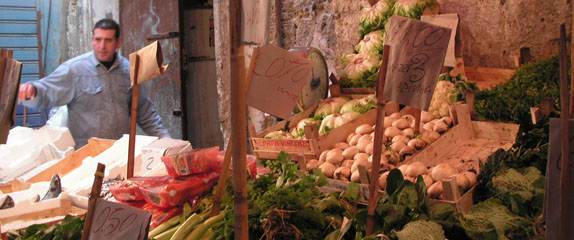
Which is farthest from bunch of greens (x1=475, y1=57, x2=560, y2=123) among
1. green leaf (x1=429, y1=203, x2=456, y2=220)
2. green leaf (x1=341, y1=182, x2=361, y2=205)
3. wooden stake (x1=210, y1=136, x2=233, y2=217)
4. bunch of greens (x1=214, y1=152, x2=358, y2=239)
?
wooden stake (x1=210, y1=136, x2=233, y2=217)

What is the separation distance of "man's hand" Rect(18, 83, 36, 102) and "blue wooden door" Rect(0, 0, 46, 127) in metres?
3.62

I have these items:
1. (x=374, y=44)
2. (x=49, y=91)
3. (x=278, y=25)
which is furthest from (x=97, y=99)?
(x=374, y=44)

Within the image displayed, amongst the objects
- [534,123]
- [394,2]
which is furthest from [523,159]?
[394,2]

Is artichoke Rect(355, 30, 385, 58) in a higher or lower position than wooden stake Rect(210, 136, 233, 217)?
higher

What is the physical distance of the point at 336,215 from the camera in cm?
214

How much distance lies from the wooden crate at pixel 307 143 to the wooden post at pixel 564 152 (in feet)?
6.96

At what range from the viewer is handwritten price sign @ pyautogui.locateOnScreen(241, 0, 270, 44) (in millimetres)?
1601

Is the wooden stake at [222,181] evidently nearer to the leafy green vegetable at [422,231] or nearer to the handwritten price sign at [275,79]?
the handwritten price sign at [275,79]

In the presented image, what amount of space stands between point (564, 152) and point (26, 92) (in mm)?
4882

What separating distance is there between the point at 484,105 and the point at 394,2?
1.50m

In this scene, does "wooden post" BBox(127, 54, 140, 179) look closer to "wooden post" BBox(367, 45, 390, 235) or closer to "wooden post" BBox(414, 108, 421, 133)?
"wooden post" BBox(367, 45, 390, 235)

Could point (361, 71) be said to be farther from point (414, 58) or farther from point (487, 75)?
point (414, 58)

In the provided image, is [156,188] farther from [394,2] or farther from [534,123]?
[394,2]

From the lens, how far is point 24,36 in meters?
8.47
